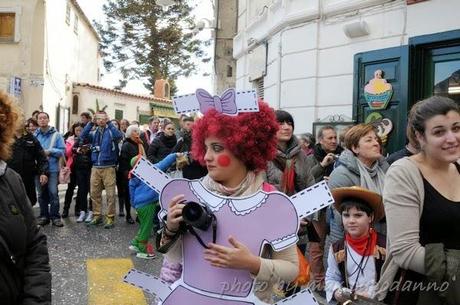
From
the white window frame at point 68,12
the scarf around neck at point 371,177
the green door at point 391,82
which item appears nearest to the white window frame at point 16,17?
the white window frame at point 68,12

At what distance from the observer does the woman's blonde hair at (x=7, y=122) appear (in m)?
2.07

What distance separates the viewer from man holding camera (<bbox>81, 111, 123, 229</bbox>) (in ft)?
24.6

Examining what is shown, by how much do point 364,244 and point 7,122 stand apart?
208 centimetres

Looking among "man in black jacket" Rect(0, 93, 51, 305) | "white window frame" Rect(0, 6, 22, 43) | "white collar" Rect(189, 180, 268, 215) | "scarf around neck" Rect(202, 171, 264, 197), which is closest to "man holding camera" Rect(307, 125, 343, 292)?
"scarf around neck" Rect(202, 171, 264, 197)

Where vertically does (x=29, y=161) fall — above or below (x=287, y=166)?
below

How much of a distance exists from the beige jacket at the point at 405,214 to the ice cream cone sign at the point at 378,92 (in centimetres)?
481

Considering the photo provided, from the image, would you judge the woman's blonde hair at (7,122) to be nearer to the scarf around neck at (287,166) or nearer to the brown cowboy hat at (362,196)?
the brown cowboy hat at (362,196)

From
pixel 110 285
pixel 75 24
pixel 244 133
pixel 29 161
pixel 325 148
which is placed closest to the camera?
pixel 244 133

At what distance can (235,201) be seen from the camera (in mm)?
1790

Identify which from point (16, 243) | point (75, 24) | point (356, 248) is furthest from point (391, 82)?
point (75, 24)

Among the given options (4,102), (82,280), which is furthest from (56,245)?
(4,102)

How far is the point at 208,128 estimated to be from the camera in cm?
192

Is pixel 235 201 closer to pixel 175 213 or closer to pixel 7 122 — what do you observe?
pixel 175 213

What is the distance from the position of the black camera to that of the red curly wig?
0.29 m
